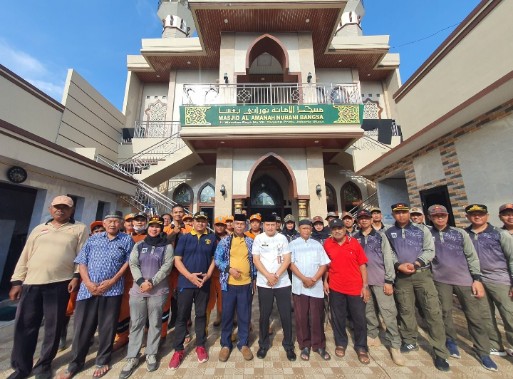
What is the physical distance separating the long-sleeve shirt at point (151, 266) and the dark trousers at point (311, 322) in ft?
6.05

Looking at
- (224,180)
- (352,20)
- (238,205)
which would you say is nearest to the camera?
(238,205)

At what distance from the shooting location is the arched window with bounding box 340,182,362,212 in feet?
35.6

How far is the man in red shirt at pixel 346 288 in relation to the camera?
9.91 feet

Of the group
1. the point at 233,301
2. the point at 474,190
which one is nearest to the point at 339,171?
the point at 474,190

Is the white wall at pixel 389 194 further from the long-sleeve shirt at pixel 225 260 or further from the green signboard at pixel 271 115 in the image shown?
the long-sleeve shirt at pixel 225 260

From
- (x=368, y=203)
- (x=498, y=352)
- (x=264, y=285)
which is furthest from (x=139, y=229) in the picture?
(x=368, y=203)

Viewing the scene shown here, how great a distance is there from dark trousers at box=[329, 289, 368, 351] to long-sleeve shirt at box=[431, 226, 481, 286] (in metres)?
1.23

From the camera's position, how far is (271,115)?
8086 mm

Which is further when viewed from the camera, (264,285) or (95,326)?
(264,285)

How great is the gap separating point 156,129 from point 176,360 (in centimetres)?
1221

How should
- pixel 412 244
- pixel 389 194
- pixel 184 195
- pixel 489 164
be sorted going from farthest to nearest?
pixel 184 195 < pixel 389 194 < pixel 489 164 < pixel 412 244

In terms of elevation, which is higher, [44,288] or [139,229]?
[139,229]

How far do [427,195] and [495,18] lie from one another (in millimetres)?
3847

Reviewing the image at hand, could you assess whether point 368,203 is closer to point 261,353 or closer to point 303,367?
point 303,367
